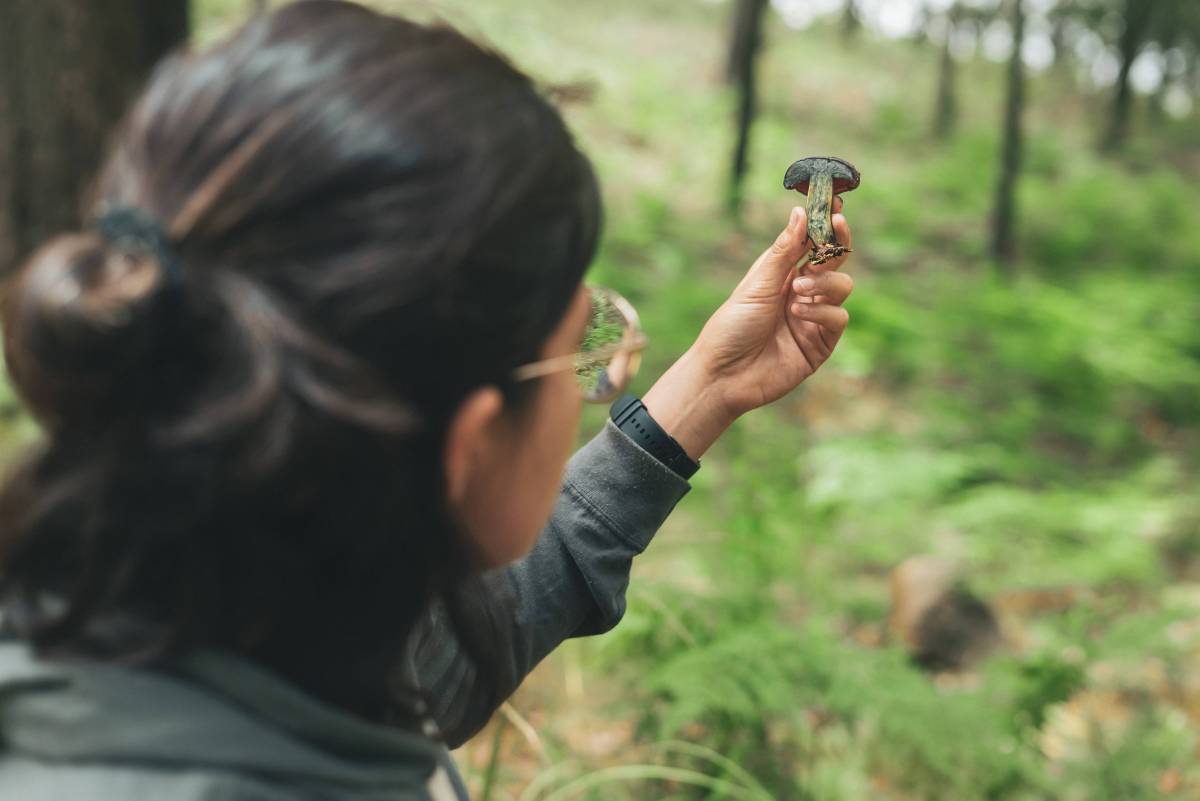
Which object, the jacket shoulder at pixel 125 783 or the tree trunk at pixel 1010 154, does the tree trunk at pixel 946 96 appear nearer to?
the tree trunk at pixel 1010 154

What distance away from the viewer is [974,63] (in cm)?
2103

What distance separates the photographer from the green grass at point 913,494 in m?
2.31

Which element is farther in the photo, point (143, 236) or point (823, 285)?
point (823, 285)

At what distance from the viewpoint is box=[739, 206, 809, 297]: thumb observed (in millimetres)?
1200

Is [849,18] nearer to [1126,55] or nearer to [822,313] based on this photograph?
[1126,55]

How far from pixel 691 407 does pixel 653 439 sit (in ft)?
0.23

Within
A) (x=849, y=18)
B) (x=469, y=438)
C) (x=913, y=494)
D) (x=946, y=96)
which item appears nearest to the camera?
(x=469, y=438)

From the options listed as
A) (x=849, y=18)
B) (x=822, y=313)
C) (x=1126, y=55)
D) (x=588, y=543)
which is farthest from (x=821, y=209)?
(x=849, y=18)

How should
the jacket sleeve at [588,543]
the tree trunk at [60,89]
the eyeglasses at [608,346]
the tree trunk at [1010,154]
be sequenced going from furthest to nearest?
the tree trunk at [1010,154] < the tree trunk at [60,89] < the jacket sleeve at [588,543] < the eyeglasses at [608,346]

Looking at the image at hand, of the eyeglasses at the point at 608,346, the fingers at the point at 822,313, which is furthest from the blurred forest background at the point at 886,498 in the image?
the fingers at the point at 822,313

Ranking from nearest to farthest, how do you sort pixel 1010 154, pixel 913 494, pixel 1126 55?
pixel 913 494 < pixel 1010 154 < pixel 1126 55

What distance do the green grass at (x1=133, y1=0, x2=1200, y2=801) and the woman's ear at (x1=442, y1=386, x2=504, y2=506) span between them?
1.30 ft

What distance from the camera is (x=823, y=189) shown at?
1173 mm

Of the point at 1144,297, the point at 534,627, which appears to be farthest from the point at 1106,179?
the point at 534,627
